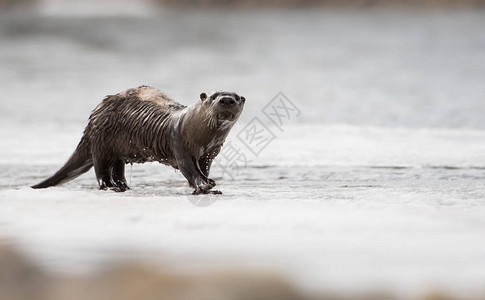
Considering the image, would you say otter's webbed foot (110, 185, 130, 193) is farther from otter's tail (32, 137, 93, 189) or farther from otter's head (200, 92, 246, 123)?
otter's head (200, 92, 246, 123)

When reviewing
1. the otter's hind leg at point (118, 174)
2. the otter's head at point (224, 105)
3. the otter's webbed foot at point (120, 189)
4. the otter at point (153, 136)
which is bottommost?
the otter's webbed foot at point (120, 189)

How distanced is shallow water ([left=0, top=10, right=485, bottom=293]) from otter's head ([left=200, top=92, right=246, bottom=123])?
38 cm

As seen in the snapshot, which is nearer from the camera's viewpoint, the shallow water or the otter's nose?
the shallow water

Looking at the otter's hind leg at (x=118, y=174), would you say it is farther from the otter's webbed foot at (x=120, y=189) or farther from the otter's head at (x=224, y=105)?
the otter's head at (x=224, y=105)

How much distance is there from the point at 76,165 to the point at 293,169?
4.57ft

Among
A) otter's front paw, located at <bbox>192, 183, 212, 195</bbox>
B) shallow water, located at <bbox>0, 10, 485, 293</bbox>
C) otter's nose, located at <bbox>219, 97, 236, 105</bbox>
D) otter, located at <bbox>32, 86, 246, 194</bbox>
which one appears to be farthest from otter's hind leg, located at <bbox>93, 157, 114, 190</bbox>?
otter's nose, located at <bbox>219, 97, 236, 105</bbox>

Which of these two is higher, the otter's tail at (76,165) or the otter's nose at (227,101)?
the otter's nose at (227,101)

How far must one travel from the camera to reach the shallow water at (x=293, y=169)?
3.22 meters

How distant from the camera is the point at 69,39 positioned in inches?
651

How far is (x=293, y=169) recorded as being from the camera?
5.68m

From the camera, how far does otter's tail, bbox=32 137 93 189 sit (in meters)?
4.91

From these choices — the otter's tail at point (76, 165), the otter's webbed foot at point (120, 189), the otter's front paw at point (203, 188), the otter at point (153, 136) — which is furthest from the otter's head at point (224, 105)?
the otter's tail at point (76, 165)

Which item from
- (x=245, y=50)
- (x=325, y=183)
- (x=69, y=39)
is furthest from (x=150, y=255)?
(x=69, y=39)

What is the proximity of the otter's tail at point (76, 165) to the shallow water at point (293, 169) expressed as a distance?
0.10 meters
